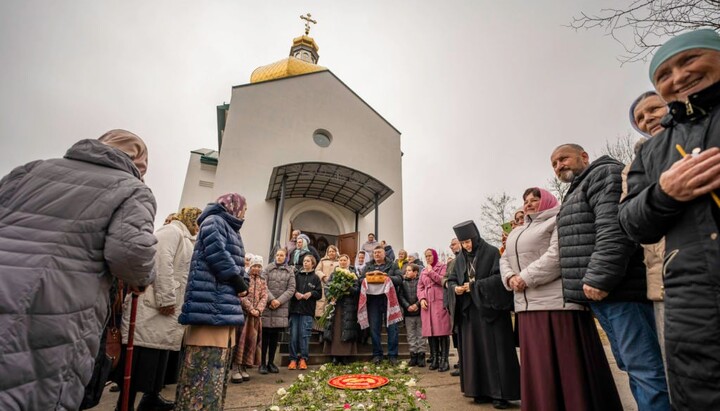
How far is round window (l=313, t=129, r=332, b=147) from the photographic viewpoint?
595 inches

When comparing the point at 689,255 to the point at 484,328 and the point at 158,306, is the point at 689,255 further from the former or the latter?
the point at 158,306

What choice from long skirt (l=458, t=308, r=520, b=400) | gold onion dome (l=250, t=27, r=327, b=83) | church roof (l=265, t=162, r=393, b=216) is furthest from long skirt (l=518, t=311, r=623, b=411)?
gold onion dome (l=250, t=27, r=327, b=83)

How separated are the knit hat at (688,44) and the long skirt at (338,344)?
583 cm

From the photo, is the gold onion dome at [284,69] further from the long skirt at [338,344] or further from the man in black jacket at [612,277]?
the man in black jacket at [612,277]

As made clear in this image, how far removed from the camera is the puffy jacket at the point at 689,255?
3.50ft

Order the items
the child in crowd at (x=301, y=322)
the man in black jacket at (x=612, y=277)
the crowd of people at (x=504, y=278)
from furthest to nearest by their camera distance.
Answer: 1. the child in crowd at (x=301, y=322)
2. the man in black jacket at (x=612, y=277)
3. the crowd of people at (x=504, y=278)

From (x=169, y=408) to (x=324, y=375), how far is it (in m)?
2.21

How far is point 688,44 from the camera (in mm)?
1318

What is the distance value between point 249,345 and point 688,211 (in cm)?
529

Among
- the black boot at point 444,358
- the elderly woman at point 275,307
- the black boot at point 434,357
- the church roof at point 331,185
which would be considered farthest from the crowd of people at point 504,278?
the church roof at point 331,185

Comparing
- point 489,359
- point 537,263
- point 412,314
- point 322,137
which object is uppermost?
point 322,137

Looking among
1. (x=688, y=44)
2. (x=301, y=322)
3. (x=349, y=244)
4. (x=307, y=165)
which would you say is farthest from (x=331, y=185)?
(x=688, y=44)

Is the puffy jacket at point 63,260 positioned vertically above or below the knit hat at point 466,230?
below

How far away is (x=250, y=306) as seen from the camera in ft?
16.9
